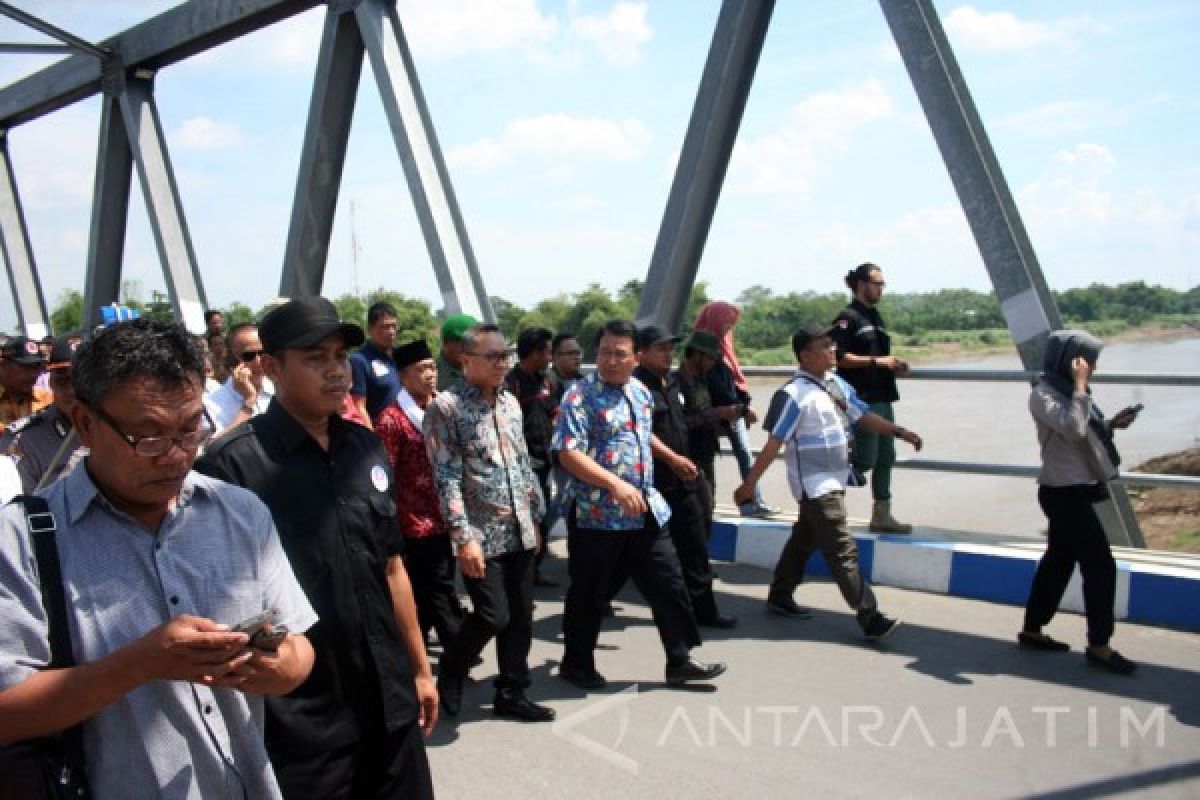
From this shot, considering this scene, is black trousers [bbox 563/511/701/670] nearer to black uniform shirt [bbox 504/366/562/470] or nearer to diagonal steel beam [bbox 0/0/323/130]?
black uniform shirt [bbox 504/366/562/470]

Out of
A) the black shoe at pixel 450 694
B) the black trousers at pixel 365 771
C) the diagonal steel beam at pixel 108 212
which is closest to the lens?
the black trousers at pixel 365 771

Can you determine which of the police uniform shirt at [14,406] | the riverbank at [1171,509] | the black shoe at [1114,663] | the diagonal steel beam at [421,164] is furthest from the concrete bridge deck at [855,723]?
the riverbank at [1171,509]

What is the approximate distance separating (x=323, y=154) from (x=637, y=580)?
17.9 ft

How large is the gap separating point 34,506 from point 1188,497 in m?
9.57

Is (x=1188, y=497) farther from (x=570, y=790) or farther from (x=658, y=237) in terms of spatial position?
(x=570, y=790)

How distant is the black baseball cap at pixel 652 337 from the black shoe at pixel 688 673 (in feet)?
5.68

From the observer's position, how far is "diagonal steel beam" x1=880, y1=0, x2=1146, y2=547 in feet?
17.3

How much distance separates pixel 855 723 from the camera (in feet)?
12.6

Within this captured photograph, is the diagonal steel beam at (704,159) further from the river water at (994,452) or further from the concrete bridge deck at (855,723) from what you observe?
the concrete bridge deck at (855,723)

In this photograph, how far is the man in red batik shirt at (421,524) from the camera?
167 inches

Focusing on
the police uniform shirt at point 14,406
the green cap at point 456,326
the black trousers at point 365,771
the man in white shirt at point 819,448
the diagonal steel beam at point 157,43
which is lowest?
the black trousers at point 365,771

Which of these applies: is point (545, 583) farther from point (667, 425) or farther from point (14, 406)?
point (14, 406)

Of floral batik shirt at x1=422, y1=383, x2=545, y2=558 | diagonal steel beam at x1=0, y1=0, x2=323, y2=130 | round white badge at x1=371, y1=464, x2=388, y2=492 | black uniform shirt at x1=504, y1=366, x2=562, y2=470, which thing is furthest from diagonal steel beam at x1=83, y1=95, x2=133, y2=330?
round white badge at x1=371, y1=464, x2=388, y2=492

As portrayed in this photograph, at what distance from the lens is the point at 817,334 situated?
509cm
